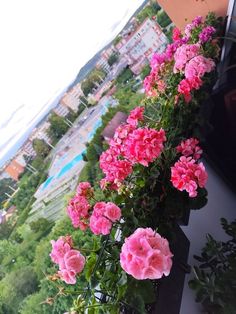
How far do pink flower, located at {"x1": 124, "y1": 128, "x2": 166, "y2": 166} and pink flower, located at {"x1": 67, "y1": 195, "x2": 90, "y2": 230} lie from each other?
0.23 metres

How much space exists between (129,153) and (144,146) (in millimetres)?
59

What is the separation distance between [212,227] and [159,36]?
212 cm

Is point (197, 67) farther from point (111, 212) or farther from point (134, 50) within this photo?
point (134, 50)

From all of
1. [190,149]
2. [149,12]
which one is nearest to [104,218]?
[190,149]

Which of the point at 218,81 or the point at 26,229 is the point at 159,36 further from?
the point at 26,229

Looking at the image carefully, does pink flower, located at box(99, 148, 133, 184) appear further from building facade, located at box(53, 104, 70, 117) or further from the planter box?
building facade, located at box(53, 104, 70, 117)

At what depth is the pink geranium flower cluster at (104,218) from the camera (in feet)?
3.51

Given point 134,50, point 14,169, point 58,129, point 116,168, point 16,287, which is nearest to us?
point 116,168

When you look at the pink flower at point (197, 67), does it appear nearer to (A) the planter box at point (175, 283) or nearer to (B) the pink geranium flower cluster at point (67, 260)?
(A) the planter box at point (175, 283)

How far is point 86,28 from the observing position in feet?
5.47

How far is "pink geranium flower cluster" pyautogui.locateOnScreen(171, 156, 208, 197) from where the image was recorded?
1099 millimetres

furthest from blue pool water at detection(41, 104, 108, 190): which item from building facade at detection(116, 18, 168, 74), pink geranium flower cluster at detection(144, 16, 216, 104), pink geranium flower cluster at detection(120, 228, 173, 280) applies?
pink geranium flower cluster at detection(120, 228, 173, 280)

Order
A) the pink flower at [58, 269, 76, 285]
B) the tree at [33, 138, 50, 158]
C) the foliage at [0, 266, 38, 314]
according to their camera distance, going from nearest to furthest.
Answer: the pink flower at [58, 269, 76, 285], the foliage at [0, 266, 38, 314], the tree at [33, 138, 50, 158]

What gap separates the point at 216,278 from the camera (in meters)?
1.22
